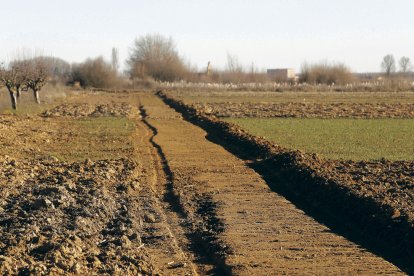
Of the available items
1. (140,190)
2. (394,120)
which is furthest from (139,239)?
(394,120)

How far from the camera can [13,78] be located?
1898 inches

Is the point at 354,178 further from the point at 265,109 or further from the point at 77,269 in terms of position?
the point at 265,109

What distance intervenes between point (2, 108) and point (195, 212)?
1391 inches

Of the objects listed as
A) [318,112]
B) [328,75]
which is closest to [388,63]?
[328,75]

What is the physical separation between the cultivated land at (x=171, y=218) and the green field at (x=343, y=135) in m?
3.41

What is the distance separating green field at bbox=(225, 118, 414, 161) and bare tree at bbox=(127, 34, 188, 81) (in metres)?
85.7

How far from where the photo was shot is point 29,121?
1486 inches

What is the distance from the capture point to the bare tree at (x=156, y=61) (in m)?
125

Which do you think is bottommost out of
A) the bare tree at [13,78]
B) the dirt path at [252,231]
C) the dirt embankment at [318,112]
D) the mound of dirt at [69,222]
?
the dirt embankment at [318,112]

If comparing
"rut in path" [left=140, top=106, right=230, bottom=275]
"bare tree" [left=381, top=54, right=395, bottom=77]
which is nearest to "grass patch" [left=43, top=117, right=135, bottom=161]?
"rut in path" [left=140, top=106, right=230, bottom=275]

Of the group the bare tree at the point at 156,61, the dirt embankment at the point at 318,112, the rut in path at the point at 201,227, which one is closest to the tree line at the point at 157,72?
the bare tree at the point at 156,61

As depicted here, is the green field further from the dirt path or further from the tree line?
the tree line

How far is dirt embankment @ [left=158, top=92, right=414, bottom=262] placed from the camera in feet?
39.9

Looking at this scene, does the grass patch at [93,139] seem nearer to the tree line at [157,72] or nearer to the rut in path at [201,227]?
the rut in path at [201,227]
